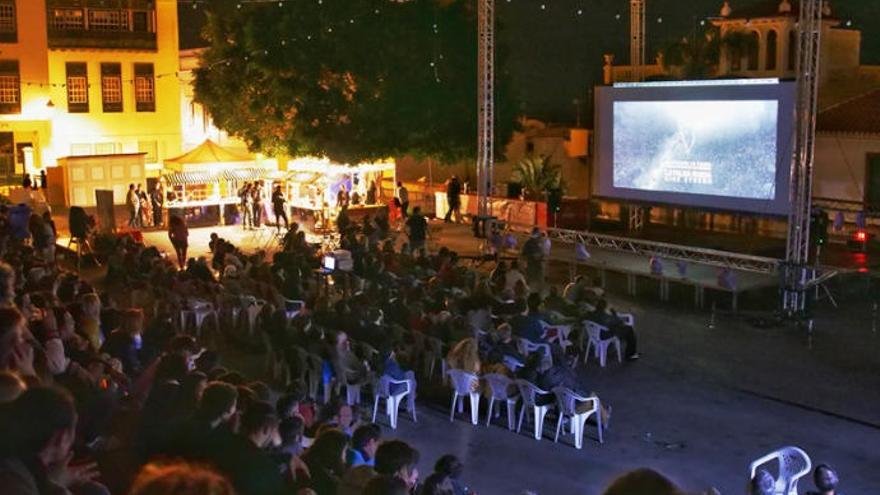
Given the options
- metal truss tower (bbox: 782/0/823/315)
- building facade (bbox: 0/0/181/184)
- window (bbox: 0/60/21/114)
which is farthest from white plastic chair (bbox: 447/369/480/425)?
window (bbox: 0/60/21/114)

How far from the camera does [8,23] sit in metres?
38.7

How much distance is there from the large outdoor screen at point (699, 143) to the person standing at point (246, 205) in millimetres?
9730

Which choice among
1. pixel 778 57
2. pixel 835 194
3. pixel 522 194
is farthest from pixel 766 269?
pixel 778 57

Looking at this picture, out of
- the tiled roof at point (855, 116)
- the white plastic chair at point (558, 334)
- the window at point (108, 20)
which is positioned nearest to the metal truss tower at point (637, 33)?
the tiled roof at point (855, 116)

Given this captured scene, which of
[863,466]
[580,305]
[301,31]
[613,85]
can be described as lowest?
[863,466]

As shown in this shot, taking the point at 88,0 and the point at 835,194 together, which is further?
the point at 88,0

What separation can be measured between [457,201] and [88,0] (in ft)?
58.3

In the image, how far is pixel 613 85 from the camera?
77.3ft

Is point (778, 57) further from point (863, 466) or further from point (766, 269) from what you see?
point (863, 466)

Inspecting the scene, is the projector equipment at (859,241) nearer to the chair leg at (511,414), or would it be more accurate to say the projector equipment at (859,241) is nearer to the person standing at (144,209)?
the chair leg at (511,414)

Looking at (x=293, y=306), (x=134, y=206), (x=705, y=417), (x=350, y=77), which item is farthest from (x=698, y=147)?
(x=134, y=206)

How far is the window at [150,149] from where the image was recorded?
41944 millimetres

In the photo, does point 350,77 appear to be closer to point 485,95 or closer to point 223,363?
point 485,95

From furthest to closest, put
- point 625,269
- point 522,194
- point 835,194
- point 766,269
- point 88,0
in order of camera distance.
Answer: point 88,0 → point 522,194 → point 835,194 → point 625,269 → point 766,269
